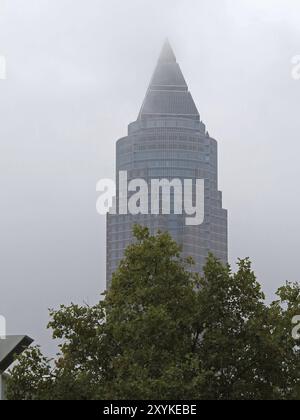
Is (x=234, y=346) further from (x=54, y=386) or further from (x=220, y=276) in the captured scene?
(x=54, y=386)

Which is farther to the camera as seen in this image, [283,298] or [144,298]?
[283,298]

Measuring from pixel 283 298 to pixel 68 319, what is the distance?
35.7 feet

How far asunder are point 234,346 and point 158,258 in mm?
5516

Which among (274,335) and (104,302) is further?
(104,302)

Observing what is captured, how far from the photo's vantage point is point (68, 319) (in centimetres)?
5066

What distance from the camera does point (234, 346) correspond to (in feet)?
157

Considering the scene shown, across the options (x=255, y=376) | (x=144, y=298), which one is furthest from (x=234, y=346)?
(x=144, y=298)

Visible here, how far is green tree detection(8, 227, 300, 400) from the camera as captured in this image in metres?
47.0

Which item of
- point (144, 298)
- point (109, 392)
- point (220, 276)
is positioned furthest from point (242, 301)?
point (109, 392)

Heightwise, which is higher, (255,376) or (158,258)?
(158,258)

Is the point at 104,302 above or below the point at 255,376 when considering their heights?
above

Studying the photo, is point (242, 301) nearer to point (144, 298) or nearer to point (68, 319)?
point (144, 298)

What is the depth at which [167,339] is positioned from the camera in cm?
4747

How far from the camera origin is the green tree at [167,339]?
4703cm
